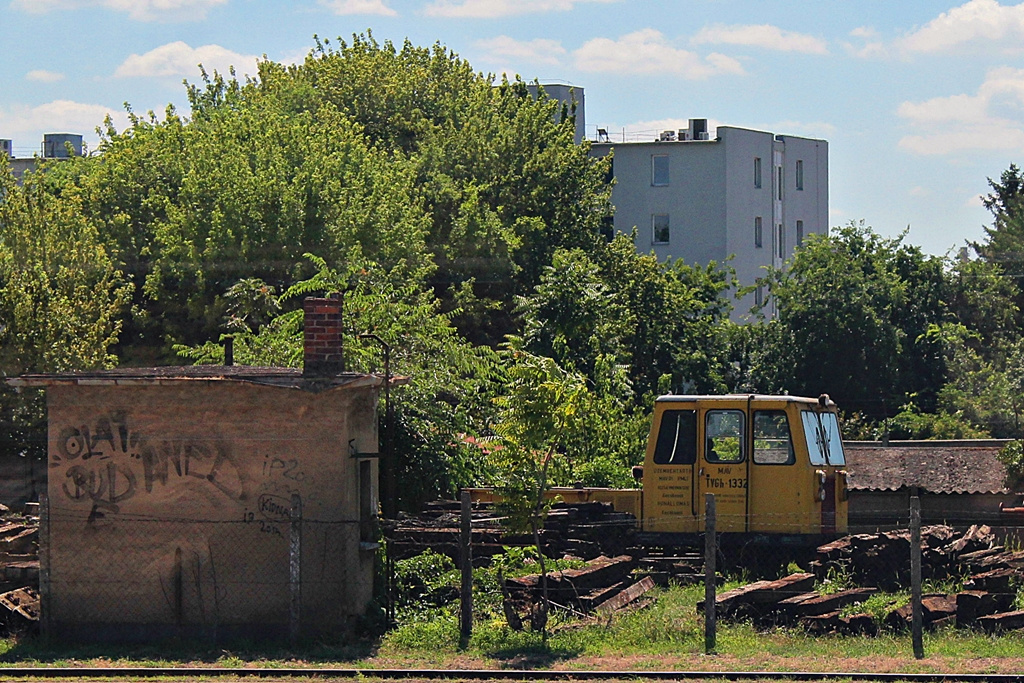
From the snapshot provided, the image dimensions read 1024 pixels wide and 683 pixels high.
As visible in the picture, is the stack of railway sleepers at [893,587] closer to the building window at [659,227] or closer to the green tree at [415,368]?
the green tree at [415,368]

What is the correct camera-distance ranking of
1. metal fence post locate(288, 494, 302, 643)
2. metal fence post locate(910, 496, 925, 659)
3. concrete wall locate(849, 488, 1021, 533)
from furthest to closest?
concrete wall locate(849, 488, 1021, 533) → metal fence post locate(288, 494, 302, 643) → metal fence post locate(910, 496, 925, 659)

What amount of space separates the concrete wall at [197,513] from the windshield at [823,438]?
271 inches

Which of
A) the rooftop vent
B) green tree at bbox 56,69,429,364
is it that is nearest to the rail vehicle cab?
green tree at bbox 56,69,429,364

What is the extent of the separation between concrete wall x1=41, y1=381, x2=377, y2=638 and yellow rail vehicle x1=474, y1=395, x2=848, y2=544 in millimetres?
5635

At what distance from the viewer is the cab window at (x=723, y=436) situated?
17766 millimetres

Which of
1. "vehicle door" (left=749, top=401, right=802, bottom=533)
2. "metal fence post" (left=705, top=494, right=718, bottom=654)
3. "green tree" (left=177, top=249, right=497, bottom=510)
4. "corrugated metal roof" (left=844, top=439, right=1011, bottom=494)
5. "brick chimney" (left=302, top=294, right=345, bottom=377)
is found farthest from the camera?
"corrugated metal roof" (left=844, top=439, right=1011, bottom=494)

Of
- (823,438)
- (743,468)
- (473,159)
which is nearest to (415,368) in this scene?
(743,468)

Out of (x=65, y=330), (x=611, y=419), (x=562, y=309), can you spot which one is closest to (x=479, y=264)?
(x=562, y=309)

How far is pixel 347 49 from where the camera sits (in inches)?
2146

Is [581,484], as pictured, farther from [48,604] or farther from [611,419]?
[48,604]

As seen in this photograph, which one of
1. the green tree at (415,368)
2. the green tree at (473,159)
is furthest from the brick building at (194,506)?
the green tree at (473,159)

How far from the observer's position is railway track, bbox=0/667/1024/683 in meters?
11.7

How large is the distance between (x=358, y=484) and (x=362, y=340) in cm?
807

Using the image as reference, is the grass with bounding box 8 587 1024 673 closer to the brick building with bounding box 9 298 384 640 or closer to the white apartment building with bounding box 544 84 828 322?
the brick building with bounding box 9 298 384 640
